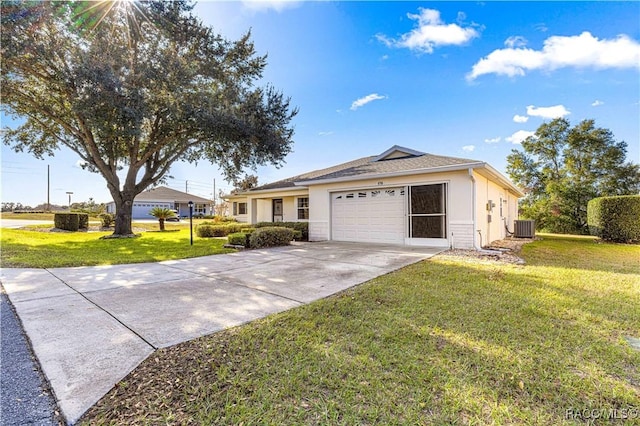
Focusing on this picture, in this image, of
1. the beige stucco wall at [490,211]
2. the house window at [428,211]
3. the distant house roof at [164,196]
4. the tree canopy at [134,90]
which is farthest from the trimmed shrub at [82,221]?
the distant house roof at [164,196]

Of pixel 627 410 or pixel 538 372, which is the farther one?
pixel 538 372

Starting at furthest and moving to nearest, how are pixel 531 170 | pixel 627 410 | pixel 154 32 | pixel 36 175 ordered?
pixel 36 175, pixel 531 170, pixel 154 32, pixel 627 410

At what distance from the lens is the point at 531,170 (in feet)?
77.5

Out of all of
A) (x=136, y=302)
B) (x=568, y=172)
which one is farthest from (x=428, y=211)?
(x=568, y=172)

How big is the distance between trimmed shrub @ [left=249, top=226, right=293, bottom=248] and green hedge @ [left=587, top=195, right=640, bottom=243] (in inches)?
594

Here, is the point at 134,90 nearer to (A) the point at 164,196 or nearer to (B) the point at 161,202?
(B) the point at 161,202

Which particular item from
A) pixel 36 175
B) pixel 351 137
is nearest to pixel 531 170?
pixel 351 137

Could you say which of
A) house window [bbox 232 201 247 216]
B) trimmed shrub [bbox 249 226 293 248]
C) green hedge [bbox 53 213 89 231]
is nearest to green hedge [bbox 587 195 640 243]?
trimmed shrub [bbox 249 226 293 248]

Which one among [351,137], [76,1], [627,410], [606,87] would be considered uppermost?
[76,1]

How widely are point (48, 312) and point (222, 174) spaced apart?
13009 mm

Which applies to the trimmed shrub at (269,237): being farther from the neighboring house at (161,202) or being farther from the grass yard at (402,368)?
the neighboring house at (161,202)

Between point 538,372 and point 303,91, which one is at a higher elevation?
point 303,91

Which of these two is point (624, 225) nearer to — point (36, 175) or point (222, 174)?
point (222, 174)

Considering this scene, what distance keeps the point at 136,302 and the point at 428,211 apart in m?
8.98
